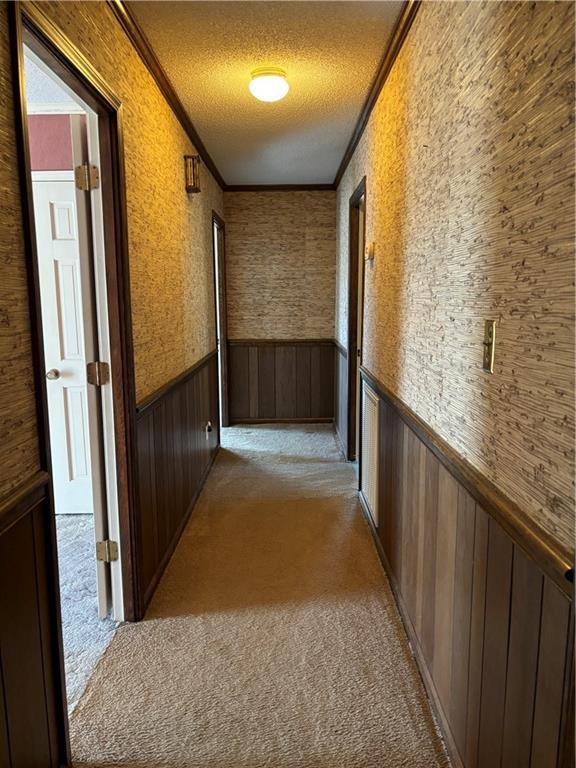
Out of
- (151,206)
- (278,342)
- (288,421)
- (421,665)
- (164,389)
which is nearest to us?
(421,665)

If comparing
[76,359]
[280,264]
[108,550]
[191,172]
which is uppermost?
[191,172]

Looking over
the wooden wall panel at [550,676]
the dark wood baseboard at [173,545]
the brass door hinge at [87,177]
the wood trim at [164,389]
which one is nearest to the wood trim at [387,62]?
the brass door hinge at [87,177]

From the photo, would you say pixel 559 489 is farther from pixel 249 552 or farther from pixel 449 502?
pixel 249 552

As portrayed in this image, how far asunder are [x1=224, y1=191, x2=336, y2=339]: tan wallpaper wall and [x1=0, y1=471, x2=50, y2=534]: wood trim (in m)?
4.36

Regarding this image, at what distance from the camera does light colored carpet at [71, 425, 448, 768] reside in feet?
5.12

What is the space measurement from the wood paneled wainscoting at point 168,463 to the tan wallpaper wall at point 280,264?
1.66 metres

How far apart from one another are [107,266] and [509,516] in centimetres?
167

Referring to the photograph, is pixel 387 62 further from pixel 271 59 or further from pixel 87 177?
pixel 87 177

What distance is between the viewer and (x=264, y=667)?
1916mm

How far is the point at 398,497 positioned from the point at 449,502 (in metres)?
Answer: 0.78

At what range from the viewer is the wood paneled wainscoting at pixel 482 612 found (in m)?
0.92

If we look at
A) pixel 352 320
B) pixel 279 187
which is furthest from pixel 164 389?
pixel 279 187

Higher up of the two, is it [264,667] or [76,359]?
[76,359]

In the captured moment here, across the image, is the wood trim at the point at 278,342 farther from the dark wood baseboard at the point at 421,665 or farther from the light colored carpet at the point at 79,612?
the dark wood baseboard at the point at 421,665
